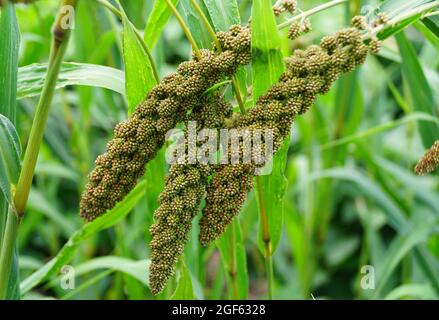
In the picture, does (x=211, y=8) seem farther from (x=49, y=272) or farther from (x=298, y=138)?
(x=298, y=138)

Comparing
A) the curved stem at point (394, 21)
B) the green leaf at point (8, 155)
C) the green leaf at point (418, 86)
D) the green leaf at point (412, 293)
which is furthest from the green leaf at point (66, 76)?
the green leaf at point (412, 293)

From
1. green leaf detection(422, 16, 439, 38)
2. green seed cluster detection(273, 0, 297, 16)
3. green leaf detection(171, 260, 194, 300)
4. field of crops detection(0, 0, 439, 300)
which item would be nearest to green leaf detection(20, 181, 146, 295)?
field of crops detection(0, 0, 439, 300)

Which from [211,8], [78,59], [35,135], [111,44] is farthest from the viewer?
[78,59]

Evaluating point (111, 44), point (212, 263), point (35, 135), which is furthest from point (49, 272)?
point (212, 263)

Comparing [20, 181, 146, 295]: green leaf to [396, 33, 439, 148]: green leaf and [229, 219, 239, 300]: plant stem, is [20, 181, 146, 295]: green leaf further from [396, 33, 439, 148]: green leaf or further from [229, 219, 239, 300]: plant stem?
[396, 33, 439, 148]: green leaf

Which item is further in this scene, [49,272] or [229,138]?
[49,272]

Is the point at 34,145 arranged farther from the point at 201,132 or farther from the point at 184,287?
the point at 184,287

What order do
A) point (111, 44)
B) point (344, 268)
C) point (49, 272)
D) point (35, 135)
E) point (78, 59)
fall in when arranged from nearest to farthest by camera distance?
point (35, 135)
point (49, 272)
point (111, 44)
point (78, 59)
point (344, 268)
